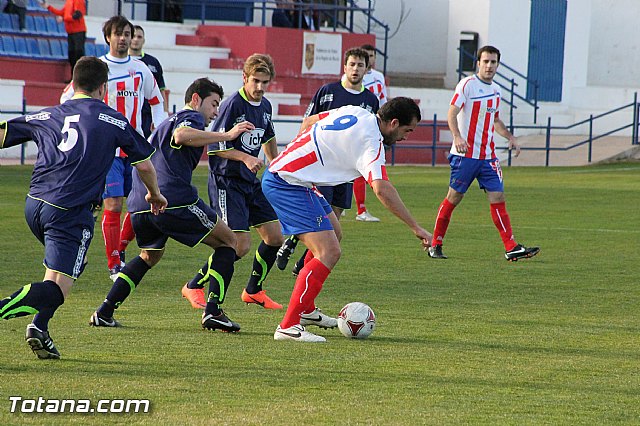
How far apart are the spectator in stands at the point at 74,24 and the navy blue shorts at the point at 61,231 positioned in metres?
18.5

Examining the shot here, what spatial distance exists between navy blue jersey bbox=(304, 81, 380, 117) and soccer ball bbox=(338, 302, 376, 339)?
4.17 metres

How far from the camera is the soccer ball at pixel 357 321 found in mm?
7484

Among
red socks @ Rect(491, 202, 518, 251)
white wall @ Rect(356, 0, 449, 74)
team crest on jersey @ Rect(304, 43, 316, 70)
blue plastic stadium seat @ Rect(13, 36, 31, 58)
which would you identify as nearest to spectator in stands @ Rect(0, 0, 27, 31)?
blue plastic stadium seat @ Rect(13, 36, 31, 58)

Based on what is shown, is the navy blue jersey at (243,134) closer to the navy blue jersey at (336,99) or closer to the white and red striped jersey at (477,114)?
the navy blue jersey at (336,99)

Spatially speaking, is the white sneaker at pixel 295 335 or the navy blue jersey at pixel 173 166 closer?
the white sneaker at pixel 295 335

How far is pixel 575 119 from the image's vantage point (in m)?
35.6

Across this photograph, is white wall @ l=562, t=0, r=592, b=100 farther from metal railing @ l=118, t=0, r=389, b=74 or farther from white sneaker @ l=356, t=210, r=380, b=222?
white sneaker @ l=356, t=210, r=380, b=222

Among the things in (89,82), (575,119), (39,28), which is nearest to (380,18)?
(575,119)

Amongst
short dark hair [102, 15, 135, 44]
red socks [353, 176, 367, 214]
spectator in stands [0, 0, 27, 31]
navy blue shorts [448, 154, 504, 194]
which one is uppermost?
spectator in stands [0, 0, 27, 31]

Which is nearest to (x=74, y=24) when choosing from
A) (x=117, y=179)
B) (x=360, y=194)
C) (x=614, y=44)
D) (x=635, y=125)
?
(x=360, y=194)

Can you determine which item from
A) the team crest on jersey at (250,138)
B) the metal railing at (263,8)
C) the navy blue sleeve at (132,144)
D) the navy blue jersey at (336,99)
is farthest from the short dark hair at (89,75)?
the metal railing at (263,8)

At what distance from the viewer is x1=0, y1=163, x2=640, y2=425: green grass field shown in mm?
5605

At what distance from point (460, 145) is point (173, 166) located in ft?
16.5

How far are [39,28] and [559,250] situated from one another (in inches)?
673
